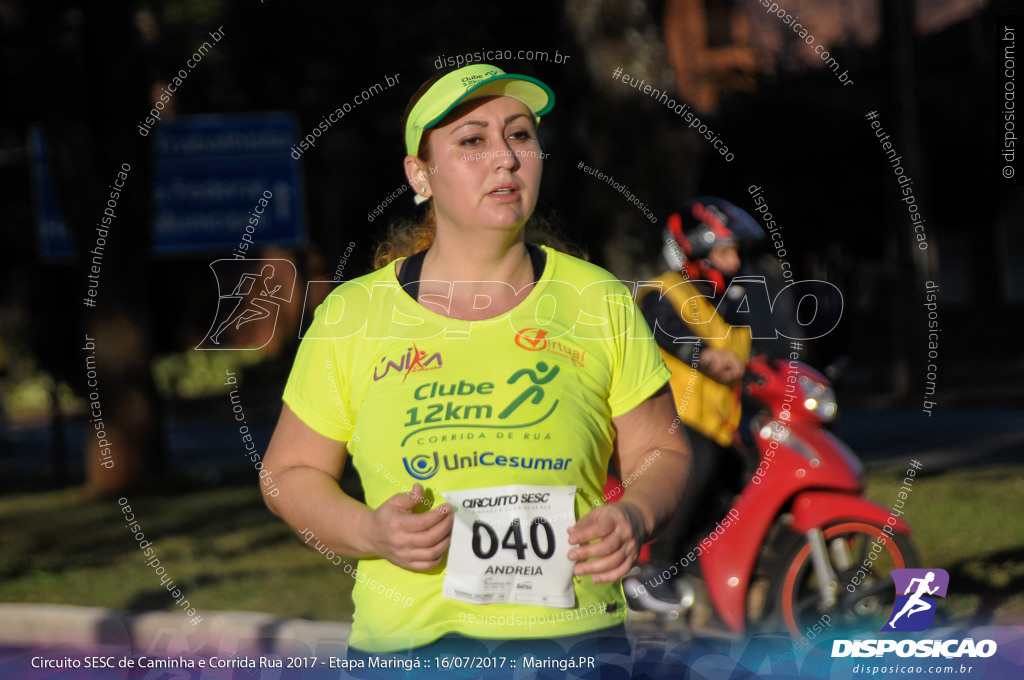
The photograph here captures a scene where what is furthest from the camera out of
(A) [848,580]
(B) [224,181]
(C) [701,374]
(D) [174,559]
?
(B) [224,181]

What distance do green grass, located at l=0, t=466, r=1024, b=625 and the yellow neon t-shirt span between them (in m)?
3.49

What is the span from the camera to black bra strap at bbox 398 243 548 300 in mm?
2375

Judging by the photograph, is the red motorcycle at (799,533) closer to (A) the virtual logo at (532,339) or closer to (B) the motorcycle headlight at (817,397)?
(B) the motorcycle headlight at (817,397)

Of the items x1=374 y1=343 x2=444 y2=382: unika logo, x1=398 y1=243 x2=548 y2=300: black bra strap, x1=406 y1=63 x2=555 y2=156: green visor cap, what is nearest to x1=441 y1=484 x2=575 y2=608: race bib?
x1=374 y1=343 x2=444 y2=382: unika logo

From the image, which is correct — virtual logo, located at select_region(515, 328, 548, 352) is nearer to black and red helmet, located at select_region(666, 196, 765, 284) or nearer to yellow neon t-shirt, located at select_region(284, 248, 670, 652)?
yellow neon t-shirt, located at select_region(284, 248, 670, 652)

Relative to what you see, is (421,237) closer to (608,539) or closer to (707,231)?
(608,539)

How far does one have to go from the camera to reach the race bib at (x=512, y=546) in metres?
2.22

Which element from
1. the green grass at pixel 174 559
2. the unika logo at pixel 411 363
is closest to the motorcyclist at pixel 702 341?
the unika logo at pixel 411 363

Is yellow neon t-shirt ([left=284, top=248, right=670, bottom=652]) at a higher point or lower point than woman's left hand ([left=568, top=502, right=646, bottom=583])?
higher

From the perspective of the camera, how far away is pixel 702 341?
13.8ft

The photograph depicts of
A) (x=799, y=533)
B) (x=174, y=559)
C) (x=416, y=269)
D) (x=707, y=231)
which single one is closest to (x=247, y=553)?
(x=174, y=559)

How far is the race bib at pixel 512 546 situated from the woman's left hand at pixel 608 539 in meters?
0.08

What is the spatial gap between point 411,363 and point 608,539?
487 millimetres

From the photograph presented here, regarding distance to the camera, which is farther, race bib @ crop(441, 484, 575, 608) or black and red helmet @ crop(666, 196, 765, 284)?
black and red helmet @ crop(666, 196, 765, 284)
